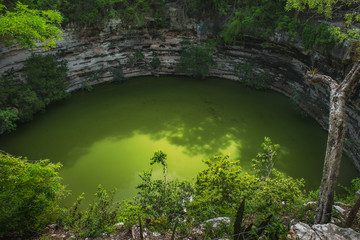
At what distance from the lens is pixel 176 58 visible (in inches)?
518

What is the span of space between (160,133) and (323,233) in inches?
258

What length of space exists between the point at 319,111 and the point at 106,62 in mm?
9953

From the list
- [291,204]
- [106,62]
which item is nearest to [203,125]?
[291,204]

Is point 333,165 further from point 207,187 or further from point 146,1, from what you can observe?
point 146,1

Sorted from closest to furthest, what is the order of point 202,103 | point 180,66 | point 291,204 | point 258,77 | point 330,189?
point 330,189, point 291,204, point 202,103, point 258,77, point 180,66

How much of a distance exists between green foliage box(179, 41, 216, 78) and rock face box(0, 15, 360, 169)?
61 centimetres

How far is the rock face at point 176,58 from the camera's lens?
370 inches

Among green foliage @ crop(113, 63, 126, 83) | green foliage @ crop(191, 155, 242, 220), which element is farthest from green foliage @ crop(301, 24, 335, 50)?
green foliage @ crop(113, 63, 126, 83)

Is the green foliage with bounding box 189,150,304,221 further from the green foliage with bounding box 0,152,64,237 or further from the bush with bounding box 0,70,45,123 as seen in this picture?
the bush with bounding box 0,70,45,123

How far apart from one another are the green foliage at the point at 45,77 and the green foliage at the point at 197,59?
5.73 metres

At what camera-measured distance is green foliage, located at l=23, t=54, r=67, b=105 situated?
952cm

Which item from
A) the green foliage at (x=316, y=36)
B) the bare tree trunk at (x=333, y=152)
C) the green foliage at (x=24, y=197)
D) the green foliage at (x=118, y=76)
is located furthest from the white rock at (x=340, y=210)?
the green foliage at (x=118, y=76)

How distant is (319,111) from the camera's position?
9.63 meters

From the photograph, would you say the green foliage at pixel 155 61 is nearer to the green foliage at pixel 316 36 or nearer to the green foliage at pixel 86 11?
the green foliage at pixel 86 11
